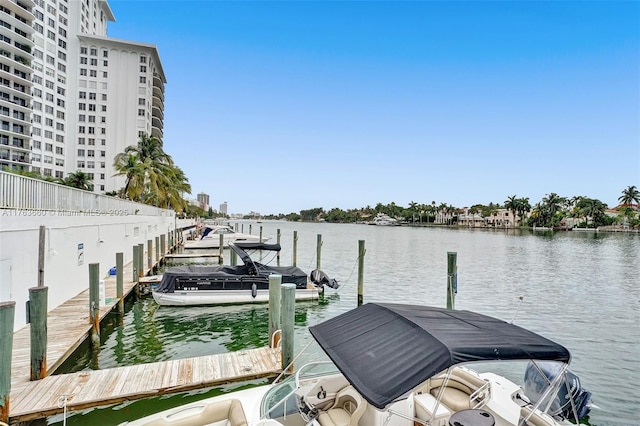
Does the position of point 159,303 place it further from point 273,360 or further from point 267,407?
point 267,407

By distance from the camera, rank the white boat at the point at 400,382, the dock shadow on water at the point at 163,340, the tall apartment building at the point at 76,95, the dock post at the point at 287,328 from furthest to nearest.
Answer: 1. the tall apartment building at the point at 76,95
2. the dock post at the point at 287,328
3. the dock shadow on water at the point at 163,340
4. the white boat at the point at 400,382

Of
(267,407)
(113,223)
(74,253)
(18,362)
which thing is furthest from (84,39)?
(267,407)

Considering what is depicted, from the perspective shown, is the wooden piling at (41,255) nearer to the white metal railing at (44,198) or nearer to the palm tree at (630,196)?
the white metal railing at (44,198)

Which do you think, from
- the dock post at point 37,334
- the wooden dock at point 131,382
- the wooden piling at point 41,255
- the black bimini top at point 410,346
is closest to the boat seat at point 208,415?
the black bimini top at point 410,346

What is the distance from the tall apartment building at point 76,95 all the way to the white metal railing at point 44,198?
2010 inches

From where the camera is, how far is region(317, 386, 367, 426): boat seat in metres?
4.24

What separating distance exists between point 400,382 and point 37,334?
22.0ft

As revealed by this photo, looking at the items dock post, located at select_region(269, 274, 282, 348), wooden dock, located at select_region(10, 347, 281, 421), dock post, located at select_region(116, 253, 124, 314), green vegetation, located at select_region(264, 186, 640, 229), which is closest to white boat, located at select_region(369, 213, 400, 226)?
green vegetation, located at select_region(264, 186, 640, 229)

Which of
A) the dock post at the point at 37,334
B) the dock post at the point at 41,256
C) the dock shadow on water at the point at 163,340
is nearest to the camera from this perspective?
the dock post at the point at 37,334

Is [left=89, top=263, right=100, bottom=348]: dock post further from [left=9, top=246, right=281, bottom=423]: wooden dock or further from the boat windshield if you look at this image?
the boat windshield

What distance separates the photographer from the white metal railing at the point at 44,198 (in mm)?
9143

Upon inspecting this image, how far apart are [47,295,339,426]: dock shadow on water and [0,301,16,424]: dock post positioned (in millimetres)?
1349

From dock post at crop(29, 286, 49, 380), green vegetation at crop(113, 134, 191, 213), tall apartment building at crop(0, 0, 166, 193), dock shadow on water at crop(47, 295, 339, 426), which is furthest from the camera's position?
tall apartment building at crop(0, 0, 166, 193)

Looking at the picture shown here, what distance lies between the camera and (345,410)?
464 cm
